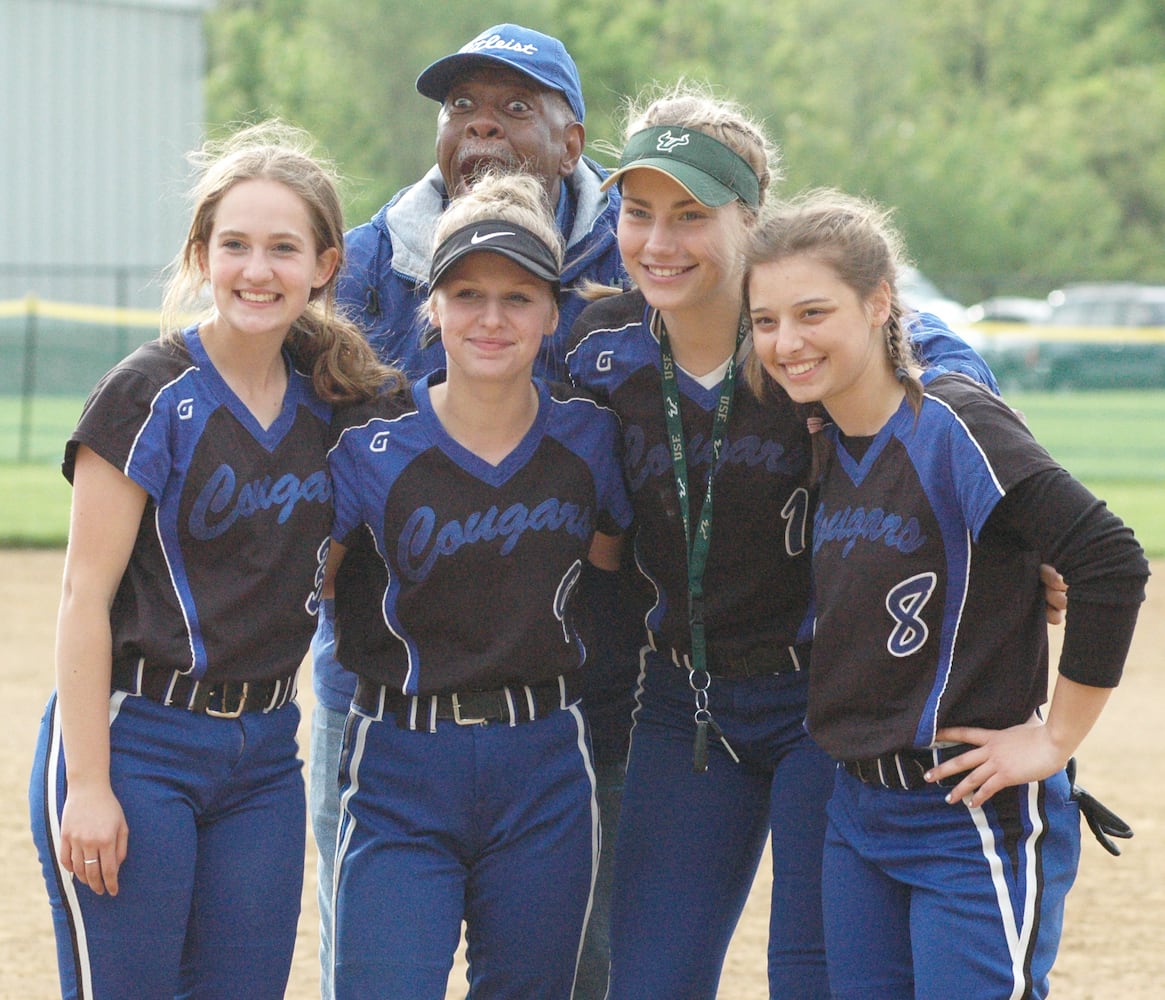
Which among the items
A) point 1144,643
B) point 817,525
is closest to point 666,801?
point 817,525

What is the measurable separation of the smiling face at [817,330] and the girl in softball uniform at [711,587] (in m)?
0.26

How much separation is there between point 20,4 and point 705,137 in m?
21.9

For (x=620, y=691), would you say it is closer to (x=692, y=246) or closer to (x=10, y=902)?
(x=692, y=246)

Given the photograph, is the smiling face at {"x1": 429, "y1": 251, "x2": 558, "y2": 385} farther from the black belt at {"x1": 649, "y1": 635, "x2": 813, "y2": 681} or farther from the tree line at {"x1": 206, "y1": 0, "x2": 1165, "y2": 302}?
the tree line at {"x1": 206, "y1": 0, "x2": 1165, "y2": 302}

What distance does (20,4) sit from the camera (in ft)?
73.8

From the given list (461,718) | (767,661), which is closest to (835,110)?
(767,661)

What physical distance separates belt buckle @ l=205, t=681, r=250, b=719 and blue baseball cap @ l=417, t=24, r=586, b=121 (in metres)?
1.50

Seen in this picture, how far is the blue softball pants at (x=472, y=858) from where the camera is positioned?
2.96 meters

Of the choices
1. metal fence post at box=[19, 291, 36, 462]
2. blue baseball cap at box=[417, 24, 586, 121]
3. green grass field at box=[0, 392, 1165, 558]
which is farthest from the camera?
metal fence post at box=[19, 291, 36, 462]

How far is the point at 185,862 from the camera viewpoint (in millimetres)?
2818

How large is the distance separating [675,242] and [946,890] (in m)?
1.30

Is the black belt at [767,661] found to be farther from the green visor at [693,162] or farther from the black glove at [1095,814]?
the green visor at [693,162]

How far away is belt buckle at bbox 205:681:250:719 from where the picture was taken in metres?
2.88

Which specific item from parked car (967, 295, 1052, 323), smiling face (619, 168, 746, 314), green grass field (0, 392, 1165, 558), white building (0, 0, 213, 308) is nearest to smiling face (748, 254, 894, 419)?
smiling face (619, 168, 746, 314)
